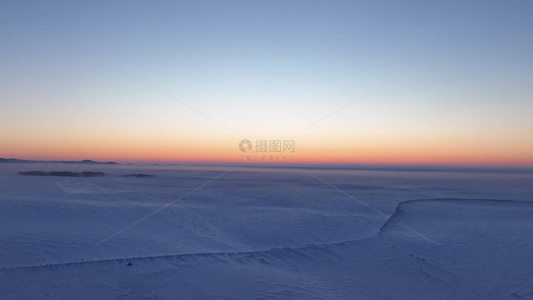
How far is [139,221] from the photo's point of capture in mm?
12516

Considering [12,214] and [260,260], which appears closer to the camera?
[260,260]

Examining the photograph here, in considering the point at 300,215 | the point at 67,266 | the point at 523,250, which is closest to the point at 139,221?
the point at 67,266

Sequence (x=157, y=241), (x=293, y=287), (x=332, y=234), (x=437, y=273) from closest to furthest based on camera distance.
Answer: (x=293, y=287), (x=437, y=273), (x=157, y=241), (x=332, y=234)

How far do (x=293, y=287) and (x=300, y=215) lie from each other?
25.4 ft

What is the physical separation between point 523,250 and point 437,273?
154 inches

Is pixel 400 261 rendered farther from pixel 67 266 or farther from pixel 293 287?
pixel 67 266

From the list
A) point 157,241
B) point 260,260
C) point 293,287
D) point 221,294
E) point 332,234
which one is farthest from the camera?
point 332,234

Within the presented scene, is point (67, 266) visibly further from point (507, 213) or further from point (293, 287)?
point (507, 213)

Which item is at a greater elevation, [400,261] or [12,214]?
[12,214]

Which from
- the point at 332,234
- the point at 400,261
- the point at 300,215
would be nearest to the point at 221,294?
the point at 400,261

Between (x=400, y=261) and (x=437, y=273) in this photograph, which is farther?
(x=400, y=261)

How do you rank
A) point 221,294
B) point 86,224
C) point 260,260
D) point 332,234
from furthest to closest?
→ 1. point 332,234
2. point 86,224
3. point 260,260
4. point 221,294

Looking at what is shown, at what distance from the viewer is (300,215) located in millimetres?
15188

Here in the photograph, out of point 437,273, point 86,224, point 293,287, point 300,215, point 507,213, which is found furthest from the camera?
point 507,213
